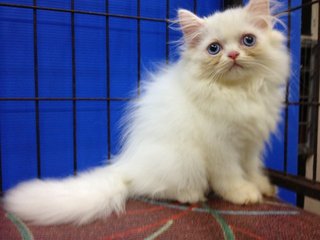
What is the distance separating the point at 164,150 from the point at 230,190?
0.91 ft

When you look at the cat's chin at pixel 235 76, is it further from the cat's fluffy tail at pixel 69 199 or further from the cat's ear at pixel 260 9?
the cat's fluffy tail at pixel 69 199

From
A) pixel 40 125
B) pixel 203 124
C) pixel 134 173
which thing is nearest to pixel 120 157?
pixel 134 173

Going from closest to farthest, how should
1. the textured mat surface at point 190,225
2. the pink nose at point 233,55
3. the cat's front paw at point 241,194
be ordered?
the textured mat surface at point 190,225, the pink nose at point 233,55, the cat's front paw at point 241,194

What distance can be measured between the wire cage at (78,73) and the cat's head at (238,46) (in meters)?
0.28

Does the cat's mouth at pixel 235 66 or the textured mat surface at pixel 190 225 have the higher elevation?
the cat's mouth at pixel 235 66

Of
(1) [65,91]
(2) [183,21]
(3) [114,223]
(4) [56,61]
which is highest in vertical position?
(2) [183,21]

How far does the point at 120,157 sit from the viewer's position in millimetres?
1253

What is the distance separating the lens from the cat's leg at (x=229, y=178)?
105 cm

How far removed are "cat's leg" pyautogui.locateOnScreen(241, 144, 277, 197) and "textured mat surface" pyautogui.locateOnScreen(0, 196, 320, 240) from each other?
0.13 metres

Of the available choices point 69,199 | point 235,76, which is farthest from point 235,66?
point 69,199

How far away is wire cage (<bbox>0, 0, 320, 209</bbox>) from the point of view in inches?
55.2

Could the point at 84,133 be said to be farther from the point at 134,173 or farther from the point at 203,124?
the point at 203,124

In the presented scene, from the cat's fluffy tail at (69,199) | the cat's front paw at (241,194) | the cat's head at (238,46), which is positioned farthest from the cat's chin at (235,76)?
the cat's fluffy tail at (69,199)

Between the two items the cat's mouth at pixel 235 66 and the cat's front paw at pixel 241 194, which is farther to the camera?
the cat's front paw at pixel 241 194
